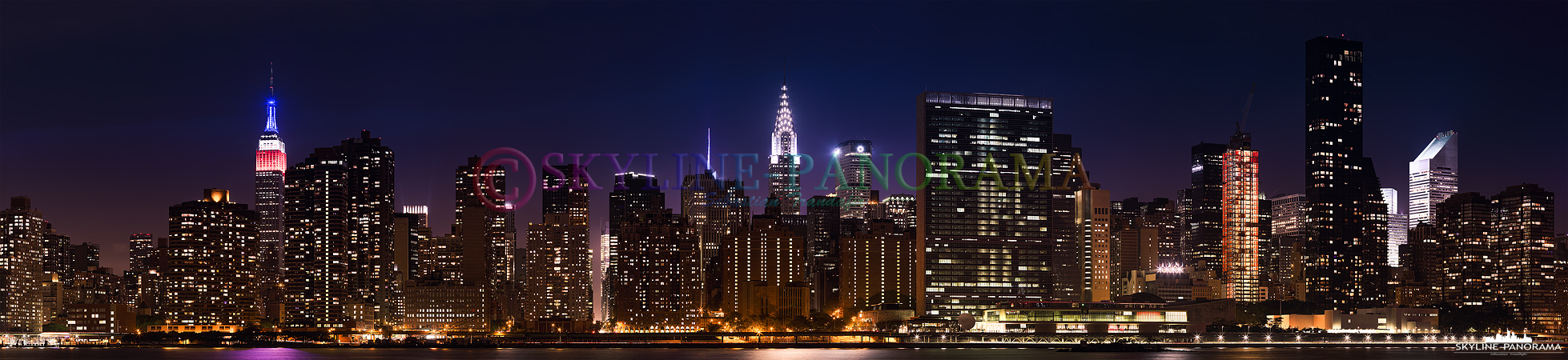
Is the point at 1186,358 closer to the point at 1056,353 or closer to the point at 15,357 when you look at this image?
the point at 1056,353

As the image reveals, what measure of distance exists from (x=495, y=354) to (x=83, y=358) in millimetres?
46975

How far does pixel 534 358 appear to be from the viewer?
181 m

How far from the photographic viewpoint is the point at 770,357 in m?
179

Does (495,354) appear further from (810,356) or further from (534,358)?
(810,356)

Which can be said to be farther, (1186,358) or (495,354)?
(495,354)

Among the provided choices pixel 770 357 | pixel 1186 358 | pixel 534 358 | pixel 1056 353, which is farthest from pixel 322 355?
pixel 1186 358

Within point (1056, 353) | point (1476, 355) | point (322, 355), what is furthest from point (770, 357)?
point (1476, 355)

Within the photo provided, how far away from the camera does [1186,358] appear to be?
179375 millimetres

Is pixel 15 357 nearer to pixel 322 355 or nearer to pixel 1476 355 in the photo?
pixel 322 355

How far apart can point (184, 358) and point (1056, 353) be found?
3982 inches

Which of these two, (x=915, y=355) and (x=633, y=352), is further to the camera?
(x=633, y=352)

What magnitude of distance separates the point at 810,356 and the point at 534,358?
30.4 meters

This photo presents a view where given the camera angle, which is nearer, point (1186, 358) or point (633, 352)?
point (1186, 358)

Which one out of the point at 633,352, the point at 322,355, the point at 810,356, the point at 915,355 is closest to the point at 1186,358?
the point at 915,355
